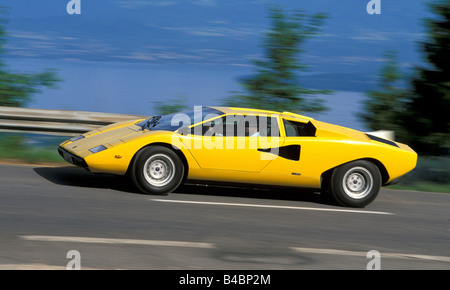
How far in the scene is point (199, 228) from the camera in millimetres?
6707

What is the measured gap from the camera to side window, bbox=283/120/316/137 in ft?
28.2

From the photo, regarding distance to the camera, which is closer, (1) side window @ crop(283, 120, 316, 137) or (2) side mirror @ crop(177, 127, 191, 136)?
(2) side mirror @ crop(177, 127, 191, 136)

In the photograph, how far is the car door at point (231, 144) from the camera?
26.7ft

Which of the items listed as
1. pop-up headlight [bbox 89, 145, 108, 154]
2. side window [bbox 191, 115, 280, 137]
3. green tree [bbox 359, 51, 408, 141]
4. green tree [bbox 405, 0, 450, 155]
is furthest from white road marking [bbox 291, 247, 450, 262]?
green tree [bbox 359, 51, 408, 141]

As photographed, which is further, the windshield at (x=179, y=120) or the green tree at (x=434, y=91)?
the green tree at (x=434, y=91)

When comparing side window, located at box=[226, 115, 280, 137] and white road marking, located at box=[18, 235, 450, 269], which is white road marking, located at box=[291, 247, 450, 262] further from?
side window, located at box=[226, 115, 280, 137]

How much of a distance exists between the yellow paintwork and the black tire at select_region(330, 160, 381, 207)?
0.41 feet

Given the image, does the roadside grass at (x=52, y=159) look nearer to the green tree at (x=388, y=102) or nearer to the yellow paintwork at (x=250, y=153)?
the yellow paintwork at (x=250, y=153)

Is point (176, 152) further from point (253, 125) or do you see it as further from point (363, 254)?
point (363, 254)

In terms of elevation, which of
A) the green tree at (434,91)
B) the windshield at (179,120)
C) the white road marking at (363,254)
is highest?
the green tree at (434,91)

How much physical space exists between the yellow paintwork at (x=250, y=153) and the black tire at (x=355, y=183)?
0.12 m

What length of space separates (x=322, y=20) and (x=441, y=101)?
11.9ft

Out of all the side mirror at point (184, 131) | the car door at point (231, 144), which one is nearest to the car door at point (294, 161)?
the car door at point (231, 144)

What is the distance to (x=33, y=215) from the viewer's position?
6.68 m
